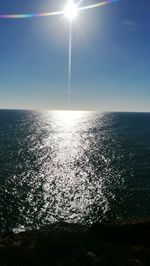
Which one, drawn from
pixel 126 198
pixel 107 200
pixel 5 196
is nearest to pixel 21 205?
pixel 5 196

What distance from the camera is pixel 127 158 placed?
77375 millimetres

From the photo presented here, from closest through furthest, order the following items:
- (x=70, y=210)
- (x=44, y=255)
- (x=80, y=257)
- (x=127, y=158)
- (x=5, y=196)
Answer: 1. (x=80, y=257)
2. (x=44, y=255)
3. (x=70, y=210)
4. (x=5, y=196)
5. (x=127, y=158)

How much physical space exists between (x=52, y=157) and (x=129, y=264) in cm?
6307

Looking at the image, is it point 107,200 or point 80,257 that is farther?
point 107,200

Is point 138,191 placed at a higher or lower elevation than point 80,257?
lower

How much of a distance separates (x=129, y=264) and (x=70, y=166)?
51030mm

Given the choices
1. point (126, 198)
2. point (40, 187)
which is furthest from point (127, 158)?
point (40, 187)

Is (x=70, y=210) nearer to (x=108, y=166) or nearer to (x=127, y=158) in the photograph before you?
(x=108, y=166)

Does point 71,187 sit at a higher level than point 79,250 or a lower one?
lower

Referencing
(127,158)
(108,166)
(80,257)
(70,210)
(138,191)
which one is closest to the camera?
(80,257)

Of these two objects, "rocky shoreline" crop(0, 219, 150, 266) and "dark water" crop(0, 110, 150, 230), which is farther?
"dark water" crop(0, 110, 150, 230)

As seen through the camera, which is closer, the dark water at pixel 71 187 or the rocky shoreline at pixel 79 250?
the rocky shoreline at pixel 79 250

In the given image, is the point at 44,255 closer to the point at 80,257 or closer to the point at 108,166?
the point at 80,257

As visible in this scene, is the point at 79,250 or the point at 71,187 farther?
the point at 71,187
